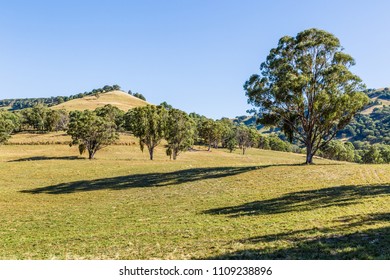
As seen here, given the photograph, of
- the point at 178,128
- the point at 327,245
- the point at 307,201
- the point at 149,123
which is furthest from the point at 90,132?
the point at 327,245

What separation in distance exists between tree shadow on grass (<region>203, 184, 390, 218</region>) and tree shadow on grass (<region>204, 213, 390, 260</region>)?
685cm

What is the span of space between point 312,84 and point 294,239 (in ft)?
125

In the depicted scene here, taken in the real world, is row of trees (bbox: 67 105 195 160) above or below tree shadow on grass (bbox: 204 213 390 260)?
above

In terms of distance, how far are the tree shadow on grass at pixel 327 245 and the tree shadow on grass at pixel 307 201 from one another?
685 cm

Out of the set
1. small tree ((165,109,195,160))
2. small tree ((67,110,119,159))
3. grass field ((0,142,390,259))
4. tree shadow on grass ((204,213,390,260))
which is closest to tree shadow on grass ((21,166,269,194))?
grass field ((0,142,390,259))

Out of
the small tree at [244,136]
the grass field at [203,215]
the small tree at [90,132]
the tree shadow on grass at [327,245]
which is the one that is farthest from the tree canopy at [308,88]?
the small tree at [244,136]

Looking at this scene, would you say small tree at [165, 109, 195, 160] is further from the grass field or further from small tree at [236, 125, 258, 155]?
small tree at [236, 125, 258, 155]

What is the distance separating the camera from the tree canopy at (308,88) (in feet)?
152

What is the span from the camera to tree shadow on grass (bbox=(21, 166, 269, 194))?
42062mm

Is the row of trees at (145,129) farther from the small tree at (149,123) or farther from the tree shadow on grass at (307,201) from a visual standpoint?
the tree shadow on grass at (307,201)

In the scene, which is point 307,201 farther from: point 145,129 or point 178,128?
point 178,128

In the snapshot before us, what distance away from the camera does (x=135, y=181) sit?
1809 inches
